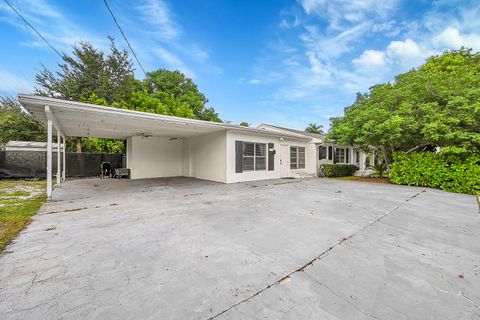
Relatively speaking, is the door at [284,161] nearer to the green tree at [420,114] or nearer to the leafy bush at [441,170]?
the green tree at [420,114]

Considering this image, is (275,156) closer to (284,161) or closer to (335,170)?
(284,161)

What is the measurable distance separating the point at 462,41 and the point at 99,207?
24001 millimetres

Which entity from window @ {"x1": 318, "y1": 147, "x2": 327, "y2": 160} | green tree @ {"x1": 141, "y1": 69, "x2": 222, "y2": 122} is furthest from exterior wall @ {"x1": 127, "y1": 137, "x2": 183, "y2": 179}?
green tree @ {"x1": 141, "y1": 69, "x2": 222, "y2": 122}

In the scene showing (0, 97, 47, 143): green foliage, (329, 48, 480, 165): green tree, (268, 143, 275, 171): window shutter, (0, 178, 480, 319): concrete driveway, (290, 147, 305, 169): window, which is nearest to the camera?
(0, 178, 480, 319): concrete driveway

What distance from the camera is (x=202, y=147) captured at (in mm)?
11023

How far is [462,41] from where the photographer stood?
15.1 m

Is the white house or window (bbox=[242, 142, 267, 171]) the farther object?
window (bbox=[242, 142, 267, 171])

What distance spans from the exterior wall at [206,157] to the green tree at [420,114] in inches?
239

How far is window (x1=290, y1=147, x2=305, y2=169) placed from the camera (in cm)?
1241

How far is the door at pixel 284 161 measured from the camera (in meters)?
11.7

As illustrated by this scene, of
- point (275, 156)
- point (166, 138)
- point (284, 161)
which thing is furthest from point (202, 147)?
point (284, 161)

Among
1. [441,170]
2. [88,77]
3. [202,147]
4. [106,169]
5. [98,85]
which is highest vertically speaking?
[88,77]

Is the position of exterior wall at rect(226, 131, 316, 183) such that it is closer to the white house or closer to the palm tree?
the white house

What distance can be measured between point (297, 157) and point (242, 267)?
36.3 feet
